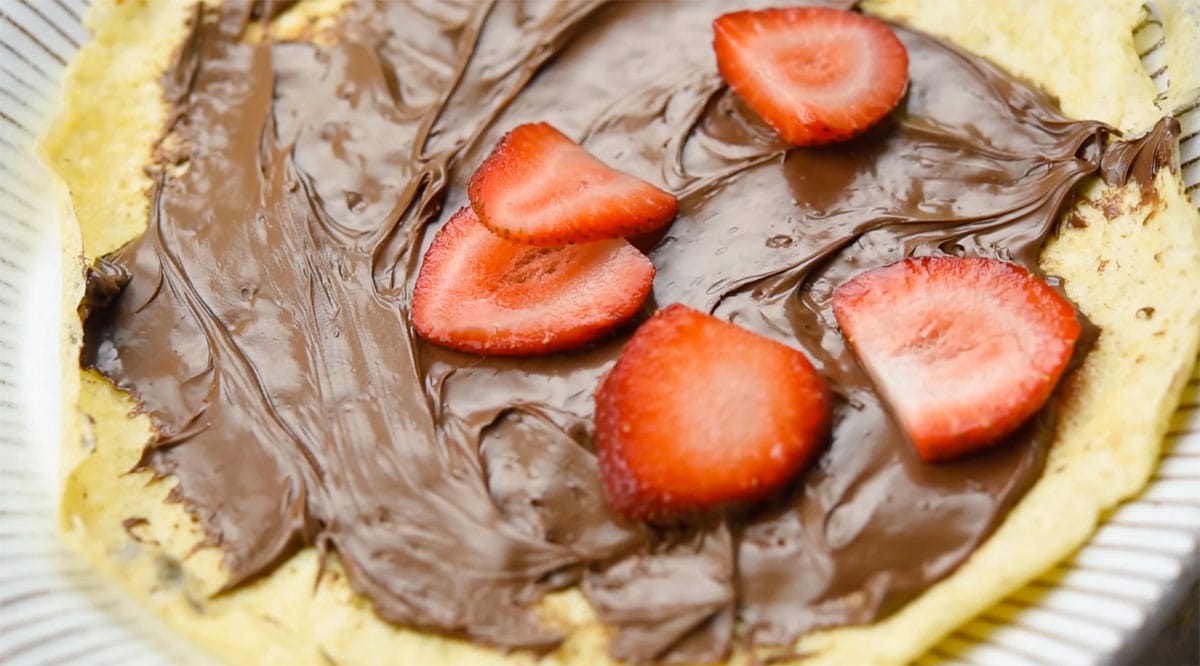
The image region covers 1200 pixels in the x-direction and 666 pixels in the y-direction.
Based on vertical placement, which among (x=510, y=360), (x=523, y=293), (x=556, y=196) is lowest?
(x=510, y=360)

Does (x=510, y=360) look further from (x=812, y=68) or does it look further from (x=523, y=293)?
(x=812, y=68)

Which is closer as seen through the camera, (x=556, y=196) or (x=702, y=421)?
(x=702, y=421)

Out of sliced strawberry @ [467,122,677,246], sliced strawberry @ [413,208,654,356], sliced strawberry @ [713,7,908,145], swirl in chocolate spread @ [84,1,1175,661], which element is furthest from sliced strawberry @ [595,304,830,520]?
sliced strawberry @ [713,7,908,145]

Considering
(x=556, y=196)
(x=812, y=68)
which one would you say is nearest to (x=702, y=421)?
(x=556, y=196)

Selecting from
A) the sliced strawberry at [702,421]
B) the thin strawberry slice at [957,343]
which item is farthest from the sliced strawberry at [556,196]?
the thin strawberry slice at [957,343]

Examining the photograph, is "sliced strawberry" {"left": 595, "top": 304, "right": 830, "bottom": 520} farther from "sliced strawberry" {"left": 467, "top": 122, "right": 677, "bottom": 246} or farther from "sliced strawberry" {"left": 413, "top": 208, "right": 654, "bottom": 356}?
"sliced strawberry" {"left": 467, "top": 122, "right": 677, "bottom": 246}

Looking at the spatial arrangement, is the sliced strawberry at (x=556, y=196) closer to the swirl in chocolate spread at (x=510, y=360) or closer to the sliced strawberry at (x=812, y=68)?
the swirl in chocolate spread at (x=510, y=360)
